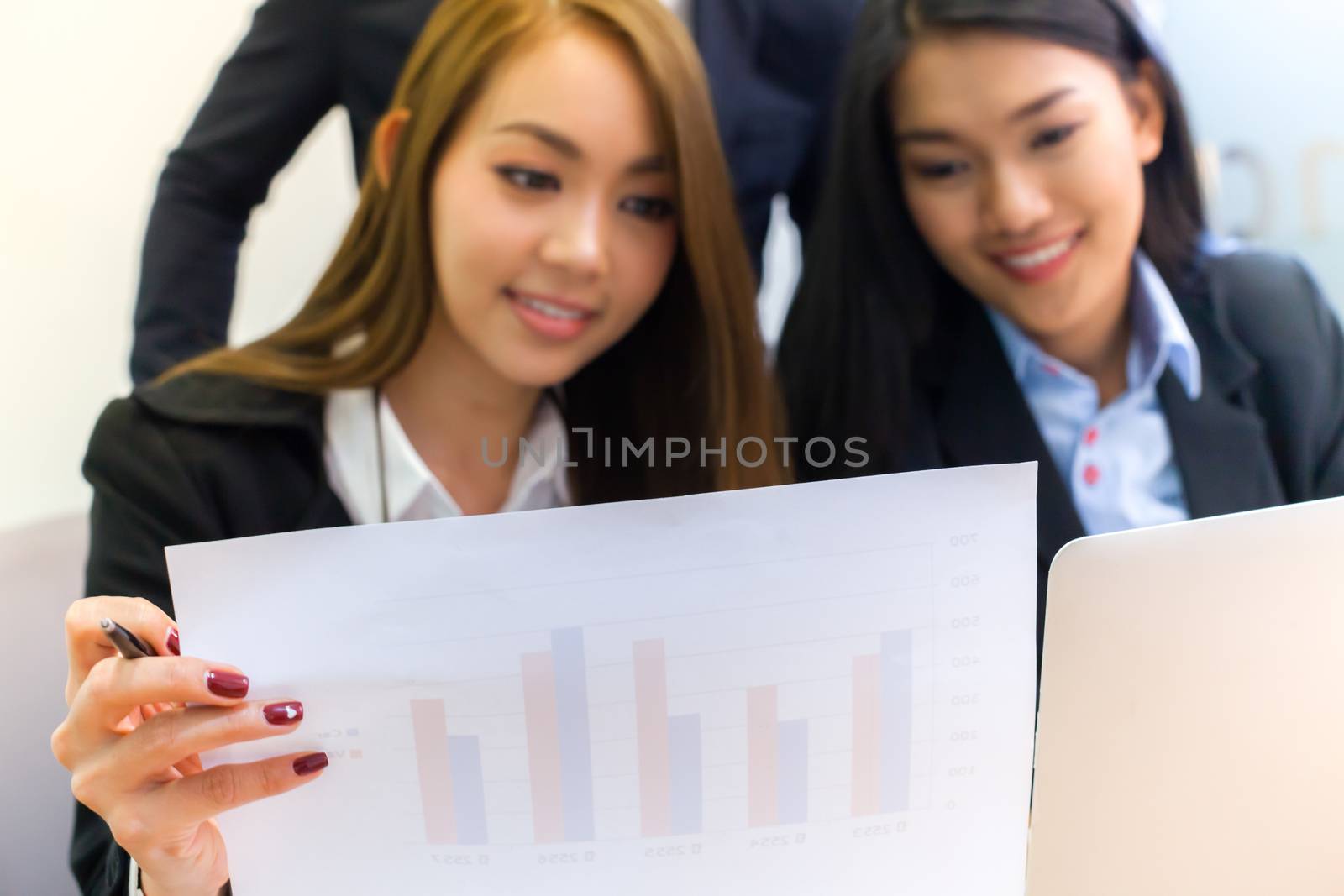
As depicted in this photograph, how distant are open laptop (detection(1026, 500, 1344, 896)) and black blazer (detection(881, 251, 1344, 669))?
450mm

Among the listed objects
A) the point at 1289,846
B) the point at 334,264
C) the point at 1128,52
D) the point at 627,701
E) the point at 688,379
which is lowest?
the point at 1289,846

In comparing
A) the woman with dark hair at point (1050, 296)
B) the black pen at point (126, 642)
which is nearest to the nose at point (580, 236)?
the woman with dark hair at point (1050, 296)

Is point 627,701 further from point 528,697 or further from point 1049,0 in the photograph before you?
point 1049,0

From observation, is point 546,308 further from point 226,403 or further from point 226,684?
point 226,684

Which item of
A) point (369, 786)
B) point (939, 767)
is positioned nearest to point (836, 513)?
point (939, 767)

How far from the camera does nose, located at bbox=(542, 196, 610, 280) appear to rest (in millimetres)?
862

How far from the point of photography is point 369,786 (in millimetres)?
A: 508

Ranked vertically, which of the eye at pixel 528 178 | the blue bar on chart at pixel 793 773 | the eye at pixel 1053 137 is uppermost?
the eye at pixel 1053 137

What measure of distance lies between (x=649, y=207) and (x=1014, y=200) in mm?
339

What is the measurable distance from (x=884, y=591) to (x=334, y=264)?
616 millimetres

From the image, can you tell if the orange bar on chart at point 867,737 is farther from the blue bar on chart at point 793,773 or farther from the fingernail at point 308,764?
the fingernail at point 308,764

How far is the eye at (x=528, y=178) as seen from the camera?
0.86m

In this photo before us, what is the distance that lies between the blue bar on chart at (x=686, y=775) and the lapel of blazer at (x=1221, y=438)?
718 millimetres

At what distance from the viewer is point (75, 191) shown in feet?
2.79
